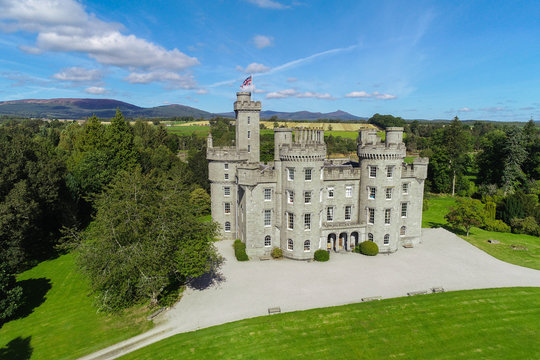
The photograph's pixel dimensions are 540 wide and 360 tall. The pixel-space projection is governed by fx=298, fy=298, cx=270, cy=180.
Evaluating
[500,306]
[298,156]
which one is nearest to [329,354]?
[500,306]

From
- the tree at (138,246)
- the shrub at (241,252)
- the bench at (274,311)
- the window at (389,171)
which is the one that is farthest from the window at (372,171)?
the tree at (138,246)

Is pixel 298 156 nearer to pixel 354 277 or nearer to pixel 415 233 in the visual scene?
pixel 354 277

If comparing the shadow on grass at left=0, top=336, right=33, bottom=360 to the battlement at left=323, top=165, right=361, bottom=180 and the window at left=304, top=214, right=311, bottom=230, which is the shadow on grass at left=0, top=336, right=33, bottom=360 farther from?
the battlement at left=323, top=165, right=361, bottom=180

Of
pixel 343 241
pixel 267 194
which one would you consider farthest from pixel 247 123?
pixel 343 241

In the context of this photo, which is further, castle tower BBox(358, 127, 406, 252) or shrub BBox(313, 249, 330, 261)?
castle tower BBox(358, 127, 406, 252)

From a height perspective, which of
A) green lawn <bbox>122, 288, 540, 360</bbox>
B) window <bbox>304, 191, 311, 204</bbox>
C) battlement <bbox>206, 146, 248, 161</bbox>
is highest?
battlement <bbox>206, 146, 248, 161</bbox>

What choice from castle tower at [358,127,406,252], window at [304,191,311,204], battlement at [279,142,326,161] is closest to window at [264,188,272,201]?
window at [304,191,311,204]

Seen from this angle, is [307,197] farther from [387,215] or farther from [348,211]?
[387,215]
